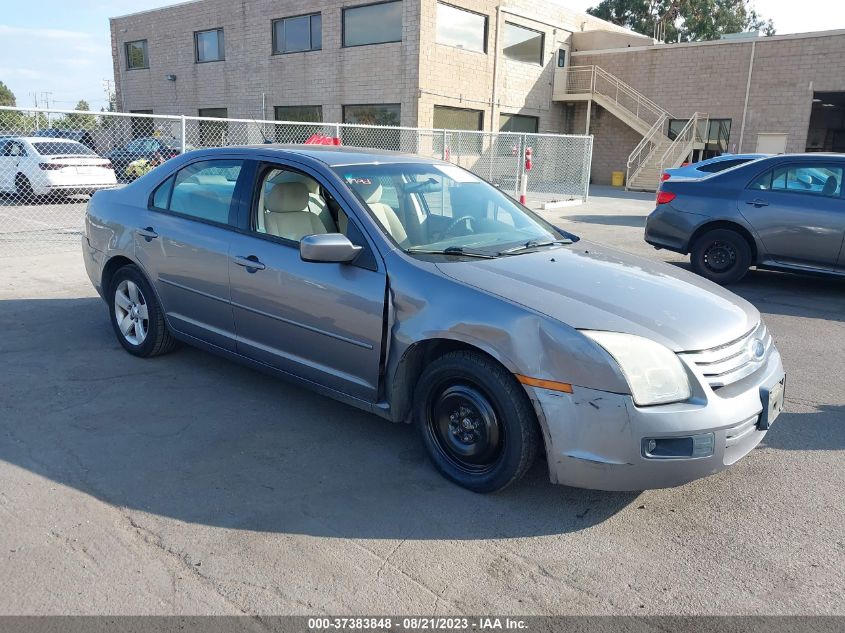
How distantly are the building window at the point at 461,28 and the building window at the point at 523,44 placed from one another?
1.28m

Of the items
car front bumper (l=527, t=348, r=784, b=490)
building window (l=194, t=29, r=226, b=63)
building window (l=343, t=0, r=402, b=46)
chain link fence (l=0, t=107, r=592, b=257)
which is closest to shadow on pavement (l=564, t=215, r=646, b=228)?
chain link fence (l=0, t=107, r=592, b=257)

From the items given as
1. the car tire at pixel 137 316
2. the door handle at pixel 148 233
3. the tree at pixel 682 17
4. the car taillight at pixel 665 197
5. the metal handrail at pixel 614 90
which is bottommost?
the car tire at pixel 137 316

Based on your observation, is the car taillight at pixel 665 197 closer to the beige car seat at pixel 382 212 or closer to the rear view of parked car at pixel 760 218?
the rear view of parked car at pixel 760 218

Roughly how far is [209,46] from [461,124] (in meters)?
12.3

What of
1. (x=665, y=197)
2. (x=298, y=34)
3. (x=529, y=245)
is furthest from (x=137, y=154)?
(x=529, y=245)

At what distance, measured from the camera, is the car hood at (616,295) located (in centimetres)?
314

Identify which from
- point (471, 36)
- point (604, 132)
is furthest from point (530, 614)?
point (604, 132)

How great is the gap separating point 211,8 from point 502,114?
13.1 metres

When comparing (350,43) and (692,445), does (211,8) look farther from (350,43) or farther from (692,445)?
(692,445)

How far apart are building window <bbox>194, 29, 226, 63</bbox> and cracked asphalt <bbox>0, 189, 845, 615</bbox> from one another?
27.7 meters

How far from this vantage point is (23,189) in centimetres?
1520

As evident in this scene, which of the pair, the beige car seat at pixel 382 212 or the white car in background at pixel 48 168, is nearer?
the beige car seat at pixel 382 212

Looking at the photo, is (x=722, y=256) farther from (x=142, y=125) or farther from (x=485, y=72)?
(x=142, y=125)

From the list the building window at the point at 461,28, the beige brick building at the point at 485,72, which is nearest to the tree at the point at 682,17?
the beige brick building at the point at 485,72
